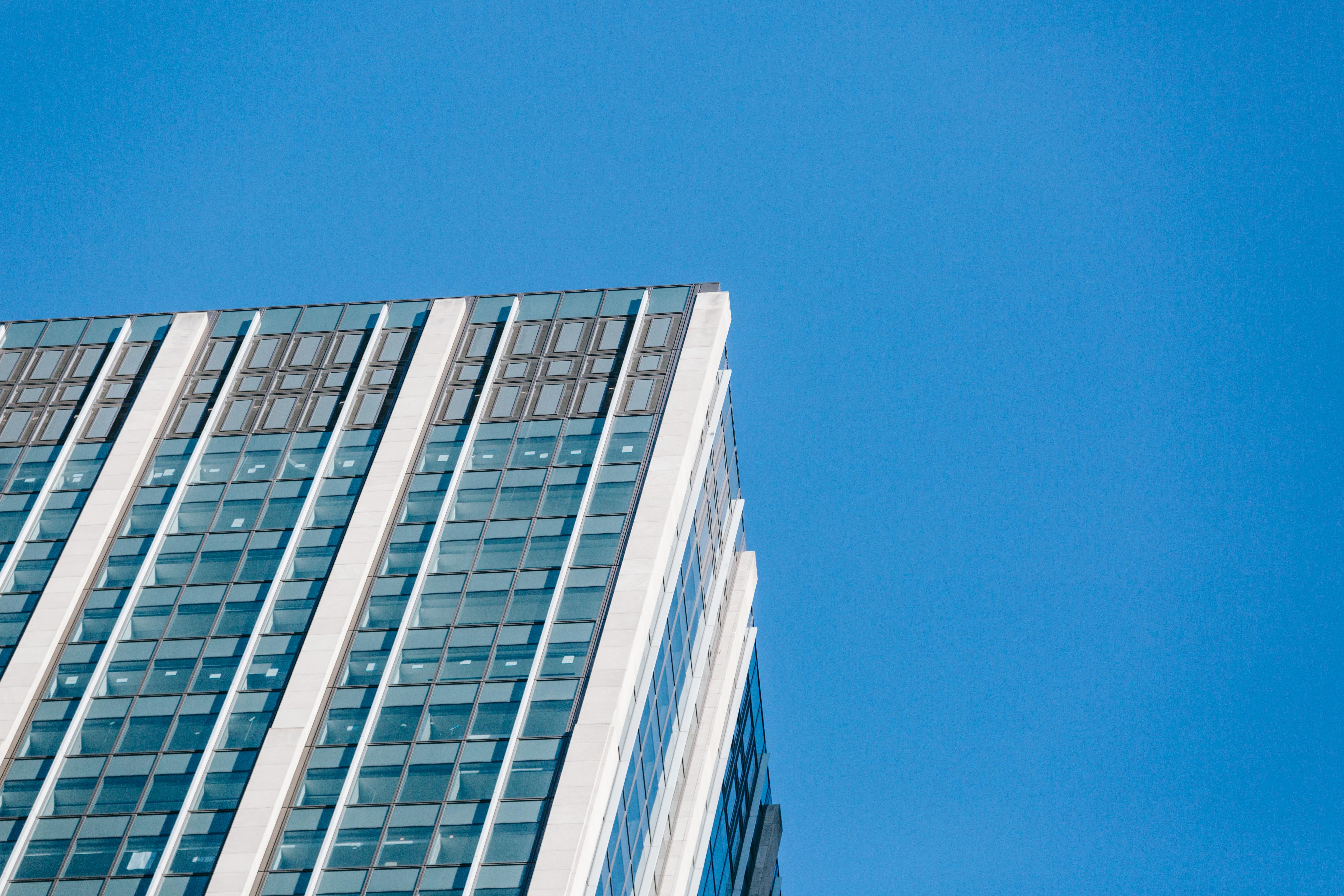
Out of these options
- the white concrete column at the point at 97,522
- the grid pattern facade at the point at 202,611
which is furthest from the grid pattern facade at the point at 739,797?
the white concrete column at the point at 97,522

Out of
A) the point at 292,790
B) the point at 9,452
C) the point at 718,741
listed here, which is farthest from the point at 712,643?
the point at 9,452

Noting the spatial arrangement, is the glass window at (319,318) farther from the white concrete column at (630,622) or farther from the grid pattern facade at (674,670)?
the grid pattern facade at (674,670)

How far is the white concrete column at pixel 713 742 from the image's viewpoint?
67.3m

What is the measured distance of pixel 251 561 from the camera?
220 feet

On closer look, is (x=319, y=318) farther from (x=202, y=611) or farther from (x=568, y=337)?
(x=202, y=611)

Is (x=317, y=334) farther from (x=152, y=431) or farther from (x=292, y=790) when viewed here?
(x=292, y=790)

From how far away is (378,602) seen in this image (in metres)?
64.8

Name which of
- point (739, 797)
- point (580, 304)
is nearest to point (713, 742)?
point (739, 797)

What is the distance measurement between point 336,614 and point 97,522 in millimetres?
11961

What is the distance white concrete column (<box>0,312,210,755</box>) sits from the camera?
63.4 m

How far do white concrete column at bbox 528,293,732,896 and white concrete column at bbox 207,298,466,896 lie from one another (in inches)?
354

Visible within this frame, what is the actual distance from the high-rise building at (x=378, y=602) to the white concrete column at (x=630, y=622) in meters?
0.12

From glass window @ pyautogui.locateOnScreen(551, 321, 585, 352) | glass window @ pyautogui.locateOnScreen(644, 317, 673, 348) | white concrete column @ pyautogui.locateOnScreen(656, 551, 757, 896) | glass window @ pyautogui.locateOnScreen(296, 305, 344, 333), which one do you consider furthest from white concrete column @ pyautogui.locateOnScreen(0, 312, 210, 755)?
white concrete column @ pyautogui.locateOnScreen(656, 551, 757, 896)

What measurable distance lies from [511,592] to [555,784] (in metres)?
9.39
